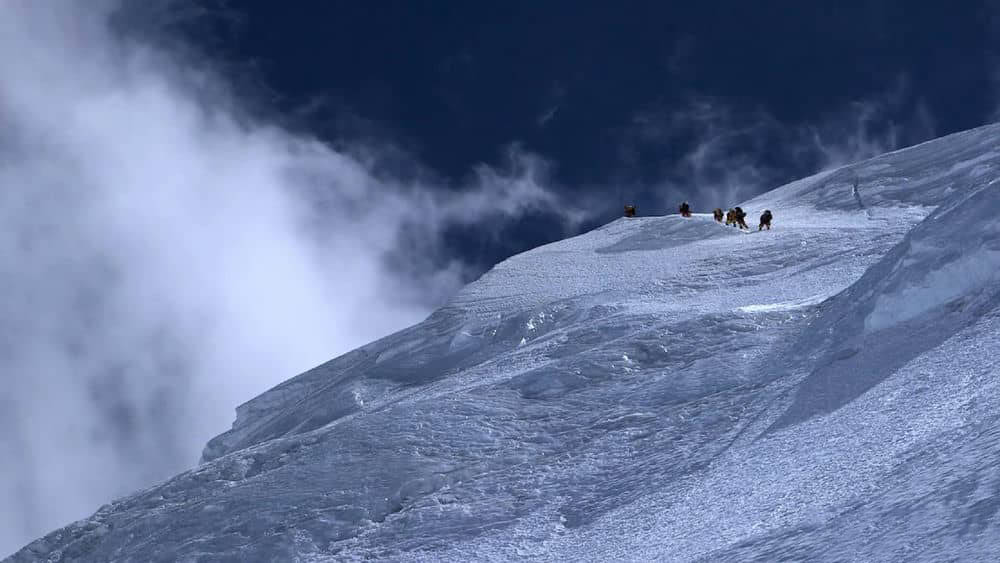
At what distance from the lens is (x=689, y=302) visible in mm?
29781

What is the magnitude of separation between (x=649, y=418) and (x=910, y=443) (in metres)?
7.12

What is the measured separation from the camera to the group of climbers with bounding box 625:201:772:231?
39969mm

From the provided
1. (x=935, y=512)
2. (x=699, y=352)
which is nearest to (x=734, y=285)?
(x=699, y=352)

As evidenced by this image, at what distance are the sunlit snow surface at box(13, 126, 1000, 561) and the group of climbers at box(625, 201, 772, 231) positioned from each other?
695 cm

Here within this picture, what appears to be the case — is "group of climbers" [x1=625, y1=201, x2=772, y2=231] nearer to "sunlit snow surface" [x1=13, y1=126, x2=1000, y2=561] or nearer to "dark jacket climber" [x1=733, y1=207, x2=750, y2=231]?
"dark jacket climber" [x1=733, y1=207, x2=750, y2=231]

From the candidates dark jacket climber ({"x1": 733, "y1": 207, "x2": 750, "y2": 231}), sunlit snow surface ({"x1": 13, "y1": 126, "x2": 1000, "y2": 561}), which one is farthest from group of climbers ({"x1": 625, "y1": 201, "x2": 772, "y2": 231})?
sunlit snow surface ({"x1": 13, "y1": 126, "x2": 1000, "y2": 561})

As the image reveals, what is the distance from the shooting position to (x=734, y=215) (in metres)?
43.2

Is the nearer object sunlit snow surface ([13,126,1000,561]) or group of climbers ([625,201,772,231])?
sunlit snow surface ([13,126,1000,561])

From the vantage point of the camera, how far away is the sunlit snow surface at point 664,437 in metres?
15.1

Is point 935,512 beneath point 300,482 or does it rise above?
beneath

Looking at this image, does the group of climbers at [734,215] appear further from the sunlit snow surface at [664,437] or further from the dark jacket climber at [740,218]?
the sunlit snow surface at [664,437]

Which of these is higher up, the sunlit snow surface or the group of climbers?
the group of climbers

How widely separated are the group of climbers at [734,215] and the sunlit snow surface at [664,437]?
6.95 m

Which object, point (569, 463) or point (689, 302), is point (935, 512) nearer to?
point (569, 463)
